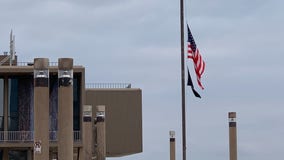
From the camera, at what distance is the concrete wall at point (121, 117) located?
5750 centimetres

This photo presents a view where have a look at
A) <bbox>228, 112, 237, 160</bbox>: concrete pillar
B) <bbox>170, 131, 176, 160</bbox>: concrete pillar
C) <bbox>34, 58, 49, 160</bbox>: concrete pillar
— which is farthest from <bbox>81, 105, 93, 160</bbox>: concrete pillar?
<bbox>170, 131, 176, 160</bbox>: concrete pillar

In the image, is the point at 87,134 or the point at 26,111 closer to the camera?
the point at 87,134

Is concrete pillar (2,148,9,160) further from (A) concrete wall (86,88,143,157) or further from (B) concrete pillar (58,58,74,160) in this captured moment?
(B) concrete pillar (58,58,74,160)

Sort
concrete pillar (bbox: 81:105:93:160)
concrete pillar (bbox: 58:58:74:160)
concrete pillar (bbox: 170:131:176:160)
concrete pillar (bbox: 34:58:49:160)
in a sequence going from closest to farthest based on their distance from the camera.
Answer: concrete pillar (bbox: 34:58:49:160) < concrete pillar (bbox: 58:58:74:160) < concrete pillar (bbox: 81:105:93:160) < concrete pillar (bbox: 170:131:176:160)

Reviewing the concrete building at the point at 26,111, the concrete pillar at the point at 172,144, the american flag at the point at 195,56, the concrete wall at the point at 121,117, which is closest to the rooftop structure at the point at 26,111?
the concrete building at the point at 26,111

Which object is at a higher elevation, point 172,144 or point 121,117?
point 121,117

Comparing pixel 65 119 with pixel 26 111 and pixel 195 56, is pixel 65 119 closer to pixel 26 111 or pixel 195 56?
pixel 195 56

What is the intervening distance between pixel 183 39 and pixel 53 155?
27.5 meters

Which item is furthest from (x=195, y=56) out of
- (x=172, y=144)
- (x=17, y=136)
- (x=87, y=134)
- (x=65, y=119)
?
(x=172, y=144)

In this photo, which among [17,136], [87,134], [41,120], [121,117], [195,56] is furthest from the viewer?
[121,117]

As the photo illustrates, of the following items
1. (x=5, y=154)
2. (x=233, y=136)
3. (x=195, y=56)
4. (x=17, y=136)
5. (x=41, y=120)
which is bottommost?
(x=5, y=154)

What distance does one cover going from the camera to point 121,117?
58281 millimetres

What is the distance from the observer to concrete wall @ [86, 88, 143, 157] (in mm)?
57500

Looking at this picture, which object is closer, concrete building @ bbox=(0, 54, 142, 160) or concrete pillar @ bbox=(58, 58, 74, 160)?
concrete pillar @ bbox=(58, 58, 74, 160)
